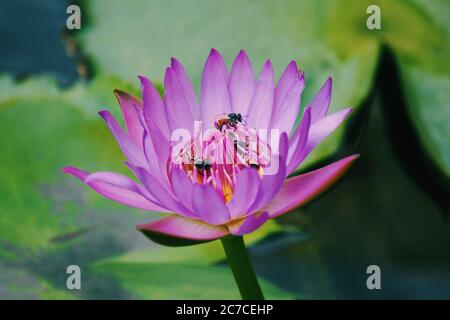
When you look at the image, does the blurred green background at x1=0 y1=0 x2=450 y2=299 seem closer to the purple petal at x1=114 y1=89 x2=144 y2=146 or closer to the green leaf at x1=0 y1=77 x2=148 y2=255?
the green leaf at x1=0 y1=77 x2=148 y2=255

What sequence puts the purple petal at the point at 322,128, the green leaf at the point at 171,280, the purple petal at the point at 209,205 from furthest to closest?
the green leaf at the point at 171,280
the purple petal at the point at 322,128
the purple petal at the point at 209,205

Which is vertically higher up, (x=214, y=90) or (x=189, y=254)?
(x=214, y=90)

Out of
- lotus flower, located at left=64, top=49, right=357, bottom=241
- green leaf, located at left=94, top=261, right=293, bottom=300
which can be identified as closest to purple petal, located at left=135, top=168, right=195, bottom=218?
lotus flower, located at left=64, top=49, right=357, bottom=241

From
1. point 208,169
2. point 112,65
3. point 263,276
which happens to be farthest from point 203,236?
point 112,65

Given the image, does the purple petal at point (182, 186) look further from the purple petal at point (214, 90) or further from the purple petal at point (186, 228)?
the purple petal at point (214, 90)

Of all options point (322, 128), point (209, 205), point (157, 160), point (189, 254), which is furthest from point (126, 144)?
point (189, 254)

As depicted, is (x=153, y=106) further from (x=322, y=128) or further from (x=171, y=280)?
(x=171, y=280)

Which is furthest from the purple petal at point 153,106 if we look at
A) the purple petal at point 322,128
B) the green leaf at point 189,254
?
the green leaf at point 189,254
